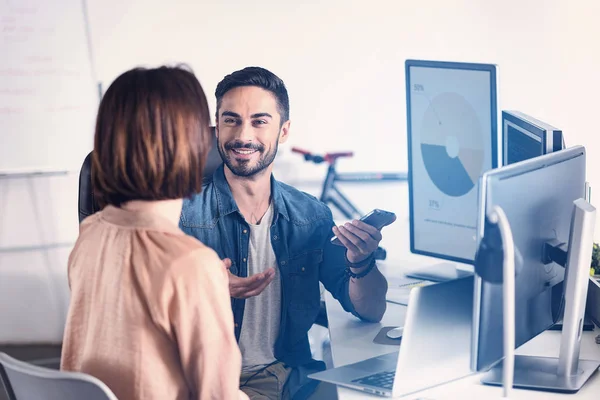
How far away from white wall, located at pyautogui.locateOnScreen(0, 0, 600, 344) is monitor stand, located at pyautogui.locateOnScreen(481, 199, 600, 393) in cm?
224

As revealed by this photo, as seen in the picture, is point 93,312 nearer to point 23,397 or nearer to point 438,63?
point 23,397

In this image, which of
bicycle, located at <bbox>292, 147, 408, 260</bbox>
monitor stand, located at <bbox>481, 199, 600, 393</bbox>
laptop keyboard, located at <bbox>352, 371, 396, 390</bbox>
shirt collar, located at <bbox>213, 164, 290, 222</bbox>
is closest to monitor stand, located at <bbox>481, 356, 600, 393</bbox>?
monitor stand, located at <bbox>481, 199, 600, 393</bbox>

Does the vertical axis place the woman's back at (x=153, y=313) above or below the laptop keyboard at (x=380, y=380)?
above

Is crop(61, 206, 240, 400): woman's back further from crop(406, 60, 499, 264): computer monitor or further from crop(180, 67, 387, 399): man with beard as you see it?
crop(406, 60, 499, 264): computer monitor

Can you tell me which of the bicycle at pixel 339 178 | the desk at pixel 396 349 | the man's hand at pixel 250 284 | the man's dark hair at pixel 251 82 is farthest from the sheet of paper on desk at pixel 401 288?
the bicycle at pixel 339 178

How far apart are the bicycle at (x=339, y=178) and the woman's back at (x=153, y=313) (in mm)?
2444

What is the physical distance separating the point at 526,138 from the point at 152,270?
3.43ft

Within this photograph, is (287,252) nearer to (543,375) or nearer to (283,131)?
(283,131)

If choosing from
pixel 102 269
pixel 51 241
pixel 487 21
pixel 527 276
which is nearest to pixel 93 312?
pixel 102 269

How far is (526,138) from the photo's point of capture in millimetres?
1805

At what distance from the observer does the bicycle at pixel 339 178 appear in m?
3.66

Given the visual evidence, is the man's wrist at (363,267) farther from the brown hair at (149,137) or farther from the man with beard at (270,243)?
the brown hair at (149,137)

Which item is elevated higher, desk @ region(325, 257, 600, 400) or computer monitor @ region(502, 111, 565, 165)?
computer monitor @ region(502, 111, 565, 165)

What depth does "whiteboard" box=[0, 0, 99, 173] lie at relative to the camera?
11.5 ft
